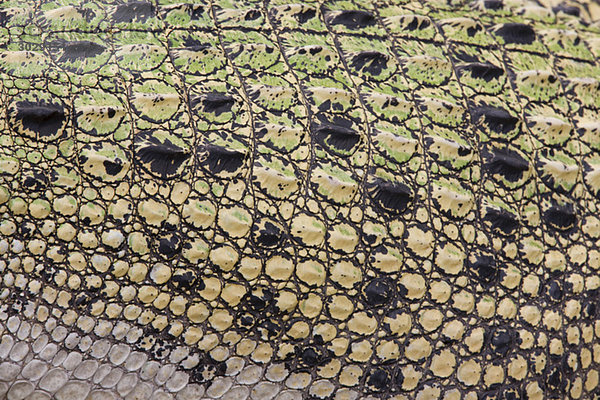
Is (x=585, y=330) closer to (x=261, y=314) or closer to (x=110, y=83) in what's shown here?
(x=261, y=314)

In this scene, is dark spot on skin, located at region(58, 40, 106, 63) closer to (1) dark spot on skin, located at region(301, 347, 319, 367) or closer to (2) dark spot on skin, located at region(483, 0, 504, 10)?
(1) dark spot on skin, located at region(301, 347, 319, 367)

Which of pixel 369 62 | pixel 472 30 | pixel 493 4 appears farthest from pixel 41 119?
pixel 493 4

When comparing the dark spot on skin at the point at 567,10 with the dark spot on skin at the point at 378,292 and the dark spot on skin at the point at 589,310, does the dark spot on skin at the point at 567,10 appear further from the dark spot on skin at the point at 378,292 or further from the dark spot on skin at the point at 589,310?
the dark spot on skin at the point at 378,292

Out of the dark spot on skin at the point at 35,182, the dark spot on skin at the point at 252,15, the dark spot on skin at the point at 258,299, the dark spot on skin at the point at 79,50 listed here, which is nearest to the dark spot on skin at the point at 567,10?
the dark spot on skin at the point at 252,15

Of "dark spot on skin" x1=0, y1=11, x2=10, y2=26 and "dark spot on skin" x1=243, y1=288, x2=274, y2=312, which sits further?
"dark spot on skin" x1=0, y1=11, x2=10, y2=26

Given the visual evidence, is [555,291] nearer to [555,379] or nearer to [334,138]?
[555,379]

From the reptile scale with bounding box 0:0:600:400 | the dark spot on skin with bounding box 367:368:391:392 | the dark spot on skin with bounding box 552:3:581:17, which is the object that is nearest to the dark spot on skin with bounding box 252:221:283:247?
the reptile scale with bounding box 0:0:600:400

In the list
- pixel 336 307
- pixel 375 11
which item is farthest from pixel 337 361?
pixel 375 11
